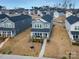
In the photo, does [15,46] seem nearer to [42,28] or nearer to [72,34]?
[42,28]

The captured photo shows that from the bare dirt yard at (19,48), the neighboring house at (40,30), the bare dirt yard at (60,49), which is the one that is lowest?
the bare dirt yard at (60,49)

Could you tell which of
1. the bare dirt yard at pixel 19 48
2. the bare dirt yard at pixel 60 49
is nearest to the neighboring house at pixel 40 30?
the bare dirt yard at pixel 60 49

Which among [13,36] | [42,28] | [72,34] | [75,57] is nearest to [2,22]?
[13,36]

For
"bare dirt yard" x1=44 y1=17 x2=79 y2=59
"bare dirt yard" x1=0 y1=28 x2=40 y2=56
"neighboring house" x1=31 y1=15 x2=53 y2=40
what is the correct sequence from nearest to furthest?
"bare dirt yard" x1=44 y1=17 x2=79 y2=59, "bare dirt yard" x1=0 y1=28 x2=40 y2=56, "neighboring house" x1=31 y1=15 x2=53 y2=40

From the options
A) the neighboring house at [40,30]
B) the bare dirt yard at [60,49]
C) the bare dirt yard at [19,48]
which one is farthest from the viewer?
the neighboring house at [40,30]

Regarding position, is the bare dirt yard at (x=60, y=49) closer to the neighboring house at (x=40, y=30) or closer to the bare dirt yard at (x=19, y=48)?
the neighboring house at (x=40, y=30)

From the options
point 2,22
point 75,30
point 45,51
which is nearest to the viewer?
point 45,51

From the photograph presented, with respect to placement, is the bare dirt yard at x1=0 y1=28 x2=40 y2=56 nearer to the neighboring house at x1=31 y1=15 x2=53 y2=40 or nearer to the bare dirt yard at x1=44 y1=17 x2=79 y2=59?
the bare dirt yard at x1=44 y1=17 x2=79 y2=59

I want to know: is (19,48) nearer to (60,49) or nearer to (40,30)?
(60,49)

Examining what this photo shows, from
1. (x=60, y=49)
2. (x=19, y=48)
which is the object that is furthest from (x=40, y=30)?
(x=60, y=49)

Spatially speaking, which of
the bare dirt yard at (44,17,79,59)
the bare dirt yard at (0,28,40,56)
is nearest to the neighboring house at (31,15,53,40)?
the bare dirt yard at (44,17,79,59)

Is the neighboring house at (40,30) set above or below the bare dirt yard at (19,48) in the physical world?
above
